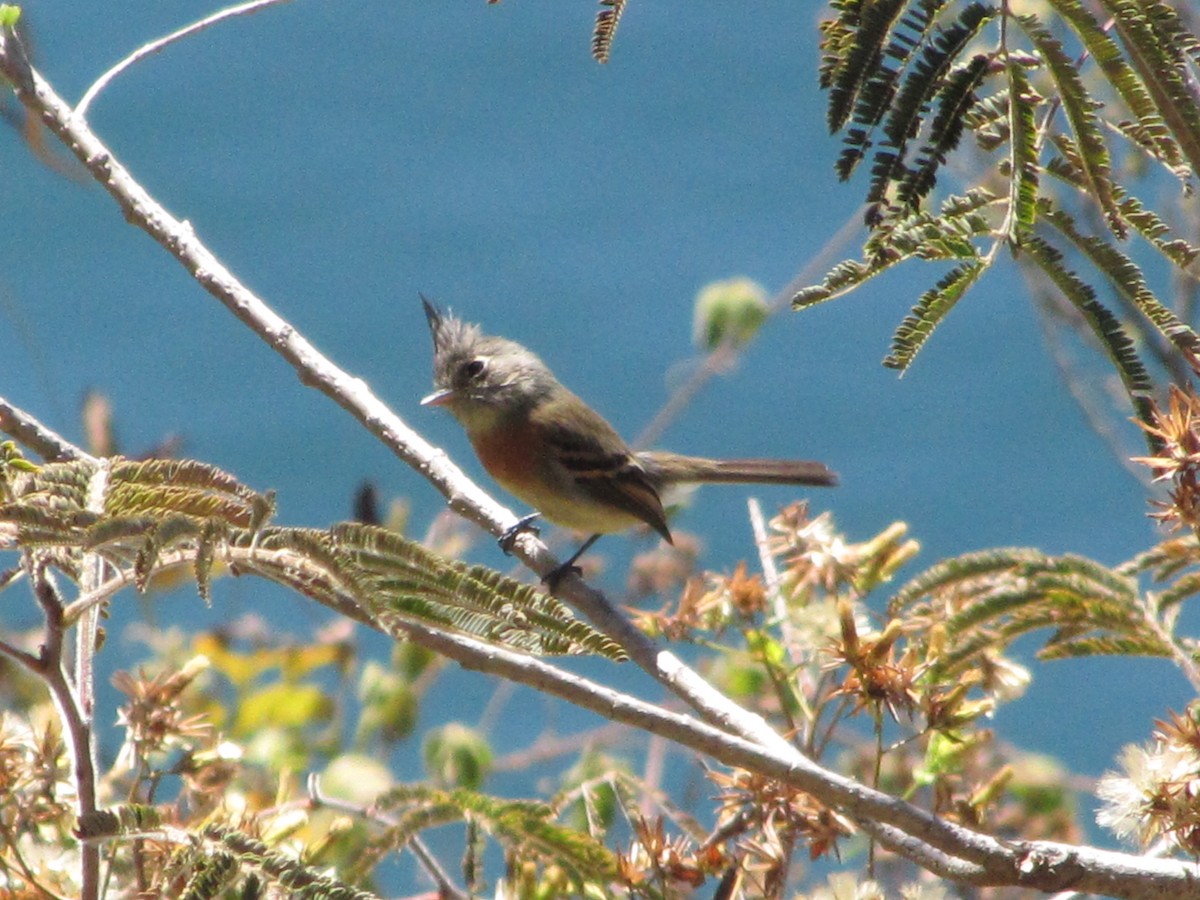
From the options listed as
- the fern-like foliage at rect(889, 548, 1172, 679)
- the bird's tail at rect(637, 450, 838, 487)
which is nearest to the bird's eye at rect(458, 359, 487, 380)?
the bird's tail at rect(637, 450, 838, 487)

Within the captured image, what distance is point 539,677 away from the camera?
1.61 metres

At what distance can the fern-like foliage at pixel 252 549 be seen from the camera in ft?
4.36

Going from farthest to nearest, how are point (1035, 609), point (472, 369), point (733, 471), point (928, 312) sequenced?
1. point (733, 471)
2. point (472, 369)
3. point (1035, 609)
4. point (928, 312)

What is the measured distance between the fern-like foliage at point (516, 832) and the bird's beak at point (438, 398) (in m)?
3.18

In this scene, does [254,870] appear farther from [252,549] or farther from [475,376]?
[475,376]

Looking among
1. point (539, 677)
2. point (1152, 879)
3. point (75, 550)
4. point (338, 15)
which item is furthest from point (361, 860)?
point (338, 15)

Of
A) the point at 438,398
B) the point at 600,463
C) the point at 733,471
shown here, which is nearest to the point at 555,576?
the point at 600,463

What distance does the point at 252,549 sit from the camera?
1.43 meters

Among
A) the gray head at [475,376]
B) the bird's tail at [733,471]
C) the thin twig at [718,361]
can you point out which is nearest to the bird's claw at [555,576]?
the thin twig at [718,361]

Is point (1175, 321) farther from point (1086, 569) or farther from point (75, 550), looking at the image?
point (75, 550)

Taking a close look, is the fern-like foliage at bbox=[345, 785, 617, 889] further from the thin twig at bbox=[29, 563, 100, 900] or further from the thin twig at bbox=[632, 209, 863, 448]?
the thin twig at bbox=[632, 209, 863, 448]

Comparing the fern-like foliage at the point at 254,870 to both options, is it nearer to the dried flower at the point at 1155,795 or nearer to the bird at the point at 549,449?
the dried flower at the point at 1155,795

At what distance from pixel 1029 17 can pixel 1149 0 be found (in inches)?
4.9

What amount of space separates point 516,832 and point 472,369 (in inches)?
136
